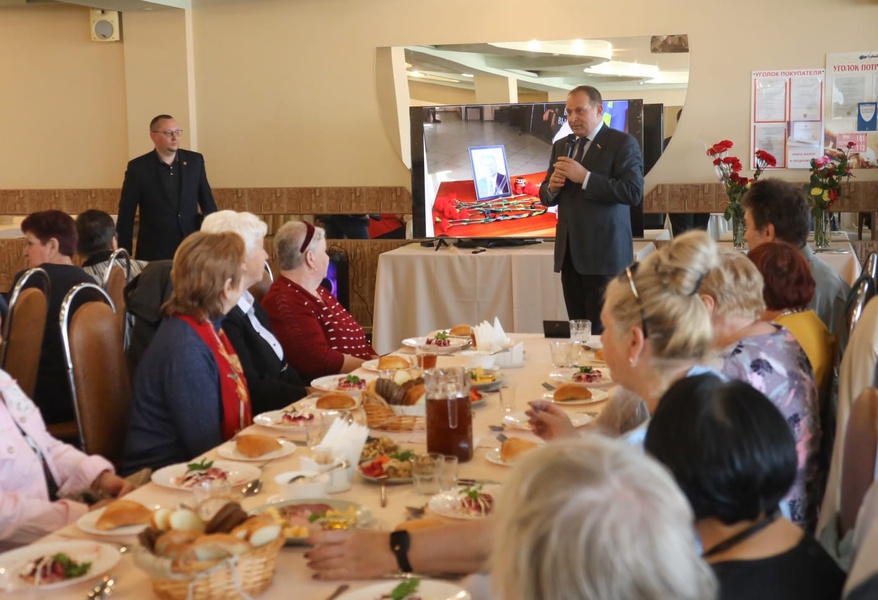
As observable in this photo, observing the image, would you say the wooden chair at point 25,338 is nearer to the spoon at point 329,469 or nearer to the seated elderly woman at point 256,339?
the seated elderly woman at point 256,339

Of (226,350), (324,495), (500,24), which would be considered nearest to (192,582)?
(324,495)

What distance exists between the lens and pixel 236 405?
9.16 feet

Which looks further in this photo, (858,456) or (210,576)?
(858,456)

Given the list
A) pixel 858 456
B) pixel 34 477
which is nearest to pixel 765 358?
pixel 858 456

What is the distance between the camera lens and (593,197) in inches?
210

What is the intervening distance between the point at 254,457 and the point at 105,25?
20.2ft

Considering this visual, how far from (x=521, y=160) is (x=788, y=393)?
4585 millimetres

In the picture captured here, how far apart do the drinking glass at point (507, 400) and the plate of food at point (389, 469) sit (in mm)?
595

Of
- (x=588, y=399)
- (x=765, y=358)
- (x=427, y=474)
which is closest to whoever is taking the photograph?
(x=427, y=474)

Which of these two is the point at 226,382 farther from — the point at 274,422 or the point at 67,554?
the point at 67,554

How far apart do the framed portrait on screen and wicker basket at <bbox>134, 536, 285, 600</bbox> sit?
5.44m

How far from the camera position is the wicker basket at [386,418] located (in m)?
2.59

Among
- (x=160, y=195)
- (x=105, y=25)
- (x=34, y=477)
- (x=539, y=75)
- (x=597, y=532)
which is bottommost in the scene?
(x=34, y=477)

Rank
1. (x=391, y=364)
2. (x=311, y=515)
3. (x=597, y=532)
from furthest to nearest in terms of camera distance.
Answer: (x=391, y=364) < (x=311, y=515) < (x=597, y=532)
